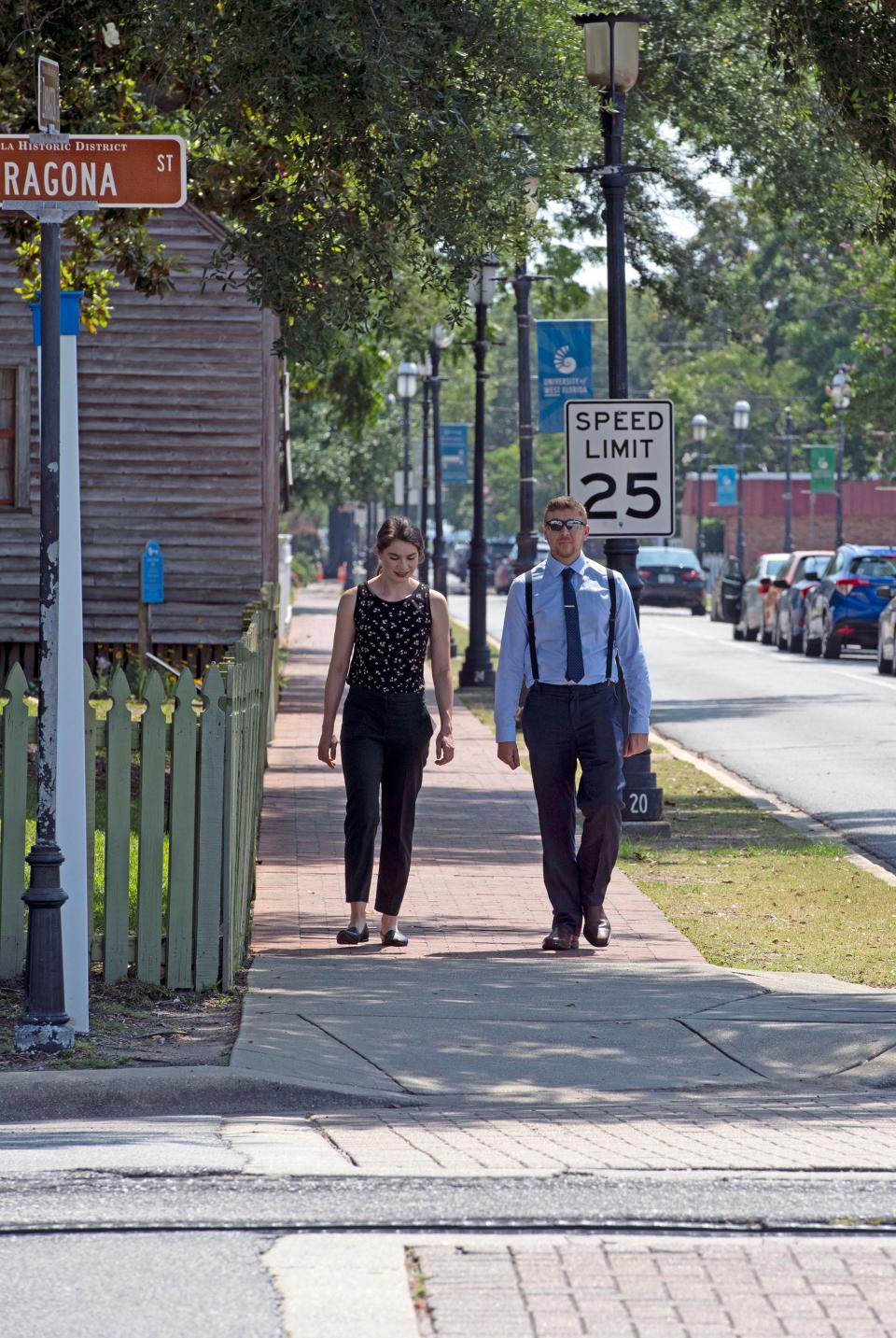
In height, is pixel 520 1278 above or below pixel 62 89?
below

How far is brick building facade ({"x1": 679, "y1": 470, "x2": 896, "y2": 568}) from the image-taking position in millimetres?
77500

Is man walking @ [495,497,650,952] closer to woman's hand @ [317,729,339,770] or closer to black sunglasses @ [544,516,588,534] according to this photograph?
black sunglasses @ [544,516,588,534]

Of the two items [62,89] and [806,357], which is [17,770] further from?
[806,357]

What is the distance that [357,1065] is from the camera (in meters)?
7.12

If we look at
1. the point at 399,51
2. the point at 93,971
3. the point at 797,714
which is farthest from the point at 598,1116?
the point at 797,714

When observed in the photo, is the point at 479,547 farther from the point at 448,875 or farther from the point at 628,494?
the point at 448,875

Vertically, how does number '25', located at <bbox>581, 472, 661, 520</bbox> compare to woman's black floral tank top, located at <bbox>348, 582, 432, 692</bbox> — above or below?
above

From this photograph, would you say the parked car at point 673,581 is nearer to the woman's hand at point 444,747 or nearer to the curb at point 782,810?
the curb at point 782,810

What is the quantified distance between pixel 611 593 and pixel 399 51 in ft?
12.3

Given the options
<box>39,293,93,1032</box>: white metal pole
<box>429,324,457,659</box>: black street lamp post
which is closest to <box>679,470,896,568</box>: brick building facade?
<box>429,324,457,659</box>: black street lamp post

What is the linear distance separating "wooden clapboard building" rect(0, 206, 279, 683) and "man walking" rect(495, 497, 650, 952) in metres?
14.0

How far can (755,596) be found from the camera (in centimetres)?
4103

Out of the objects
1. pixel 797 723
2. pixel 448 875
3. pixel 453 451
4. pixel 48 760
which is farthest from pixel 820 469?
pixel 48 760

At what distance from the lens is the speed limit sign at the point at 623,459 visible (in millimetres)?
13750
